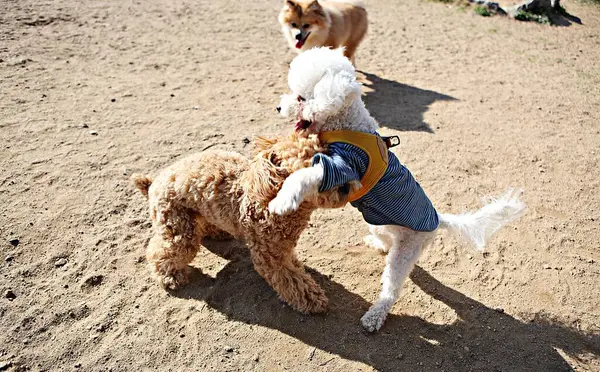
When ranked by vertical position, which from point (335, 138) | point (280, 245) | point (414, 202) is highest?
point (335, 138)

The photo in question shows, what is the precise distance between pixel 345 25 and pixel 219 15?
316 centimetres

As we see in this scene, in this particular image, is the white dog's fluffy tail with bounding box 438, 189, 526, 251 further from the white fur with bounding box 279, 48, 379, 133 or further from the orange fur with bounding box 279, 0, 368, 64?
the orange fur with bounding box 279, 0, 368, 64

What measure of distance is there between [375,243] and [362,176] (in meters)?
1.36

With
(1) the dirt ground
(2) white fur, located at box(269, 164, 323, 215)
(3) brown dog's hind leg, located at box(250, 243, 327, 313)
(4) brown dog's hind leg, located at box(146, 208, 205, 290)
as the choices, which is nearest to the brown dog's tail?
(4) brown dog's hind leg, located at box(146, 208, 205, 290)

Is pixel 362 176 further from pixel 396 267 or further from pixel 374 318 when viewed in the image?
pixel 374 318

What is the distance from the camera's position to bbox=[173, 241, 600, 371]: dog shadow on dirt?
2.92 m

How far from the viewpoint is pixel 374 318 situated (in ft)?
10.0

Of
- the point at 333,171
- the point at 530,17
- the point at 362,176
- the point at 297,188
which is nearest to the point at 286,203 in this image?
the point at 297,188

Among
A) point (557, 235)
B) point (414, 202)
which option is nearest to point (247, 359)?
point (414, 202)

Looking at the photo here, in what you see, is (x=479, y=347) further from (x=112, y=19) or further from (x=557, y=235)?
(x=112, y=19)

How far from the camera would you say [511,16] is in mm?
9281

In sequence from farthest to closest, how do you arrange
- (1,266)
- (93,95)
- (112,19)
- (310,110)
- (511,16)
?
(511,16)
(112,19)
(93,95)
(1,266)
(310,110)

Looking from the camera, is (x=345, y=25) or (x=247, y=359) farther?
(x=345, y=25)

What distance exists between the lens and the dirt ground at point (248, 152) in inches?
117
